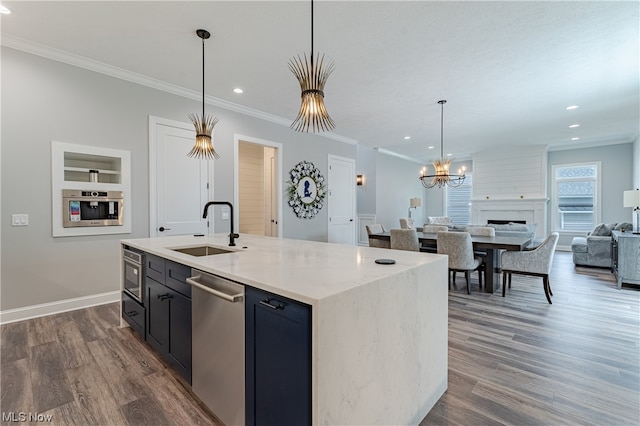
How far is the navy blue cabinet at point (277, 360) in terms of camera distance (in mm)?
1119

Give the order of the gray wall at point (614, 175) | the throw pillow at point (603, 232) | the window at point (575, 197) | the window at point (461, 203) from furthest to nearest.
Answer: the window at point (461, 203)
the window at point (575, 197)
the gray wall at point (614, 175)
the throw pillow at point (603, 232)

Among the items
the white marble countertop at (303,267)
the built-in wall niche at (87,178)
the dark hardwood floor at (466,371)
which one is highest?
the built-in wall niche at (87,178)

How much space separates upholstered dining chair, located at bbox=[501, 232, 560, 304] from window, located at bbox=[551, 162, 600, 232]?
19.6 feet

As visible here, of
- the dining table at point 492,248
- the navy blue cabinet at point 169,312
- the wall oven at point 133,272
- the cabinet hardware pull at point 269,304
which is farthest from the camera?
the dining table at point 492,248

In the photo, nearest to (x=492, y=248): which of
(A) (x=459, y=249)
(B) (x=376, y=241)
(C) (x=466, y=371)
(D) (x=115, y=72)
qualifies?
(A) (x=459, y=249)

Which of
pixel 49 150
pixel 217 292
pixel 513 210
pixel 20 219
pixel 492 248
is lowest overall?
pixel 492 248

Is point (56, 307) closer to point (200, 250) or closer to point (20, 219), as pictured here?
point (20, 219)

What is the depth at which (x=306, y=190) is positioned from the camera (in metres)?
6.09

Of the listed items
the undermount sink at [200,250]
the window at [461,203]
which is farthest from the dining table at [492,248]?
the window at [461,203]

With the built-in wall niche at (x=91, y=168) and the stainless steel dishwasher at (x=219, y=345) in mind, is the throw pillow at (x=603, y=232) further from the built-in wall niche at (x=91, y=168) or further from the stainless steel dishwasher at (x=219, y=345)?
the built-in wall niche at (x=91, y=168)

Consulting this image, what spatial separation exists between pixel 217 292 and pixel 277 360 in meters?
0.49

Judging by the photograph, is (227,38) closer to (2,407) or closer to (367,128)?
(2,407)

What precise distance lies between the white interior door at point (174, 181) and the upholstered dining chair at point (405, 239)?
9.83ft

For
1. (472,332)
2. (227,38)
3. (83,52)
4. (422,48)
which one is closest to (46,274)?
(83,52)
